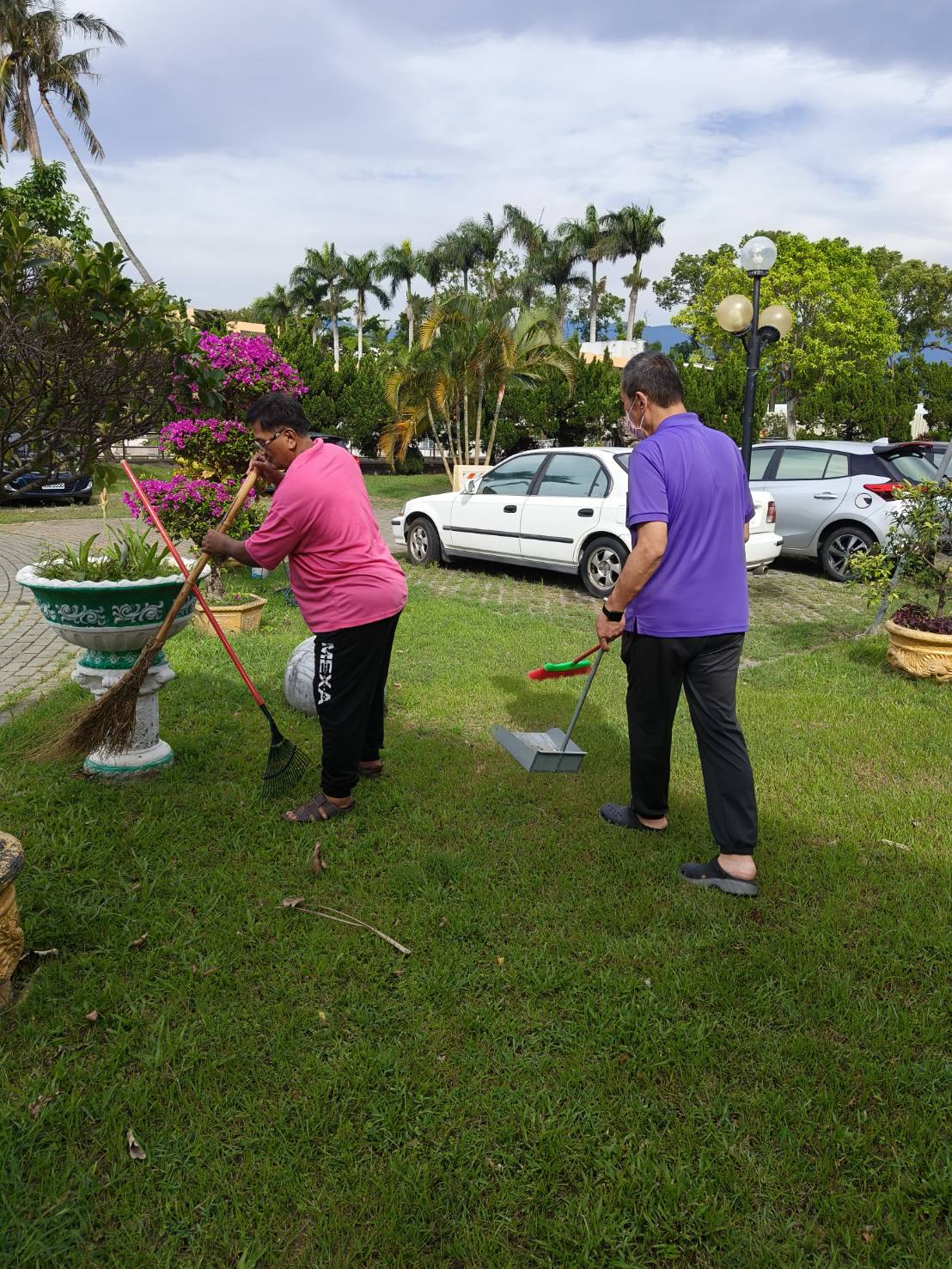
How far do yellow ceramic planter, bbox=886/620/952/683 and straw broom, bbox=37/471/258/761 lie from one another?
471cm

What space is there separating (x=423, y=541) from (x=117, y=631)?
7.30 meters

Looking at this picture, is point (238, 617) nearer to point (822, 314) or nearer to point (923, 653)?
point (923, 653)

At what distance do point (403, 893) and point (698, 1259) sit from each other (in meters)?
1.67

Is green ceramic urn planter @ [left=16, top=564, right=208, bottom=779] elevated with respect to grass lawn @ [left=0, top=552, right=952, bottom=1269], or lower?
elevated

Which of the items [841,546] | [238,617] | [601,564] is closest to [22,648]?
[238,617]

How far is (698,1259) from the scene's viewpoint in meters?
1.92

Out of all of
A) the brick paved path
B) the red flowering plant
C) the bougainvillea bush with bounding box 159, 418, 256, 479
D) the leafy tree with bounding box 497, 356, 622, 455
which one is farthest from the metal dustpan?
the leafy tree with bounding box 497, 356, 622, 455

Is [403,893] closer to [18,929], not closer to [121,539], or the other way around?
[18,929]

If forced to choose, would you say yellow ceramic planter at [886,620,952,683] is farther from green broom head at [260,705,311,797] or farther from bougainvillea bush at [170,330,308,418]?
bougainvillea bush at [170,330,308,418]

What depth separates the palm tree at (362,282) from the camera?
163 feet

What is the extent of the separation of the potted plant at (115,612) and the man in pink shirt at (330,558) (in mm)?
549

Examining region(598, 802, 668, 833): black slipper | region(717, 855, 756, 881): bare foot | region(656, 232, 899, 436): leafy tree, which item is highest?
region(656, 232, 899, 436): leafy tree

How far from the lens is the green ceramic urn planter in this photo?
150 inches

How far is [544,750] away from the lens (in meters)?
4.25
